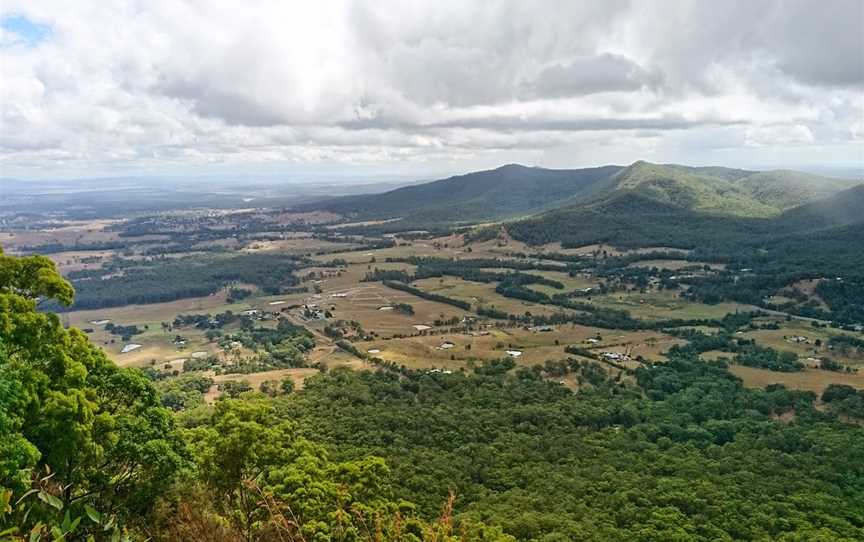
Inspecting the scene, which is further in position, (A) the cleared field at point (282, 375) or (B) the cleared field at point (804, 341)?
(B) the cleared field at point (804, 341)

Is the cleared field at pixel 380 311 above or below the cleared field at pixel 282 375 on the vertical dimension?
below

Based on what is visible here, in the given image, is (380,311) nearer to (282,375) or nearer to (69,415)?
(282,375)

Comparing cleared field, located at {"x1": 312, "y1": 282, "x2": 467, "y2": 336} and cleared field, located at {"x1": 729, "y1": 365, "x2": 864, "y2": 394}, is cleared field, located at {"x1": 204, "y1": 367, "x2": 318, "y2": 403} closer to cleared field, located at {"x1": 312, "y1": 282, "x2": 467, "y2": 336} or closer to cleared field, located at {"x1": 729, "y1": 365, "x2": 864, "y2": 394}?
cleared field, located at {"x1": 312, "y1": 282, "x2": 467, "y2": 336}

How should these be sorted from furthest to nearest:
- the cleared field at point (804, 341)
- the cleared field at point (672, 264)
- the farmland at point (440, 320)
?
the cleared field at point (672, 264)
the farmland at point (440, 320)
the cleared field at point (804, 341)

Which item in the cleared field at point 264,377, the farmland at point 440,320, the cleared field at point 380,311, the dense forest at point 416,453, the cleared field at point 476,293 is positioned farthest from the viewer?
the cleared field at point 476,293

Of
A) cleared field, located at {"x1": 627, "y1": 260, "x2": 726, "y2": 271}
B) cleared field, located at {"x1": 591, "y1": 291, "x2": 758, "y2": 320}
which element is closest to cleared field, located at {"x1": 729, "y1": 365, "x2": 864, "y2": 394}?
cleared field, located at {"x1": 591, "y1": 291, "x2": 758, "y2": 320}

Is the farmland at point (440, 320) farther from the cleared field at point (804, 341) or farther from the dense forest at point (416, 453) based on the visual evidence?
the dense forest at point (416, 453)

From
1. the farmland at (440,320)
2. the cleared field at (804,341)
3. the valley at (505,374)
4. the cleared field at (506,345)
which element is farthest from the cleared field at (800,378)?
the cleared field at (506,345)
